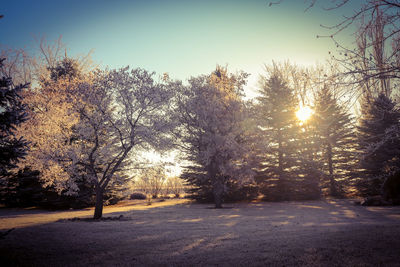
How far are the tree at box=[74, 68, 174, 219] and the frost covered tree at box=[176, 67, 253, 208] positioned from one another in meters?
5.78

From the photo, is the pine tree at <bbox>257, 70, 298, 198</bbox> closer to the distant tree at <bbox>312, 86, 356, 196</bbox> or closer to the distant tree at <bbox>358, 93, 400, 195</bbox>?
the distant tree at <bbox>312, 86, 356, 196</bbox>

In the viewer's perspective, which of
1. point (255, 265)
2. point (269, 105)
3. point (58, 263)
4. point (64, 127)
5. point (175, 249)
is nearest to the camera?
point (255, 265)

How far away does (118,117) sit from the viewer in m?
14.6

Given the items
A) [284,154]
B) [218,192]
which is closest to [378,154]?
[284,154]

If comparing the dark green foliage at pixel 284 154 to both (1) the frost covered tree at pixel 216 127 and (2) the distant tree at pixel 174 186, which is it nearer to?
(1) the frost covered tree at pixel 216 127

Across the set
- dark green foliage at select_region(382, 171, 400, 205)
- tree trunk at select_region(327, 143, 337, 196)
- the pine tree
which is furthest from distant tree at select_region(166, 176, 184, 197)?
dark green foliage at select_region(382, 171, 400, 205)

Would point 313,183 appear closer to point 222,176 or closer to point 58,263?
point 222,176

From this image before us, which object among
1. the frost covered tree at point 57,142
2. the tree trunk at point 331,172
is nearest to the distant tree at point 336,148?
the tree trunk at point 331,172

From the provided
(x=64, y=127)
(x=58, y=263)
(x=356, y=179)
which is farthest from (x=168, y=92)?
(x=356, y=179)

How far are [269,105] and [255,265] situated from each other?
73.5 ft

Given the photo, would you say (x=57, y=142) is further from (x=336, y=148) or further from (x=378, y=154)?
(x=336, y=148)

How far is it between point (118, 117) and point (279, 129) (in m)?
19.2

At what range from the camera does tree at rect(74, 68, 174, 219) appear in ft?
46.8

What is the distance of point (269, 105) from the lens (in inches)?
1006
